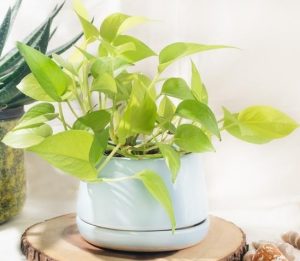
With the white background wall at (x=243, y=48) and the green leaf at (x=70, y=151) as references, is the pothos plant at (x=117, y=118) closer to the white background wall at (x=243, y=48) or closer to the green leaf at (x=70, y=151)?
the green leaf at (x=70, y=151)

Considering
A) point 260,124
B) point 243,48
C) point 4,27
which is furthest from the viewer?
point 243,48

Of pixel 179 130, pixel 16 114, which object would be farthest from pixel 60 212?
pixel 179 130

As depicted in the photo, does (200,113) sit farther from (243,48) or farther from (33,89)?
(243,48)

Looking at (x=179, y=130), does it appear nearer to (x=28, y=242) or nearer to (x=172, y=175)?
(x=172, y=175)

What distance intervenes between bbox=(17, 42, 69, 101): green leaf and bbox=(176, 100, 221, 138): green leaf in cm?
14

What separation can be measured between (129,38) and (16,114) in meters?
0.23

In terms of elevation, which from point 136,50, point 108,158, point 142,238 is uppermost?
point 136,50

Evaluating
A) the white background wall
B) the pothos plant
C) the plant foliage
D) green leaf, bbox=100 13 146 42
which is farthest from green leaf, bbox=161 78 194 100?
the white background wall

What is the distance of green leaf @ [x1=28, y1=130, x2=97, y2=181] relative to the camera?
0.67 m

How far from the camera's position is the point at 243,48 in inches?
41.6

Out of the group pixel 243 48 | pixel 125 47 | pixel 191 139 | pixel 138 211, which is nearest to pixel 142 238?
pixel 138 211

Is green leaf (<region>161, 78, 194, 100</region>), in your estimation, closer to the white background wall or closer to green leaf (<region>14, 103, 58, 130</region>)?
green leaf (<region>14, 103, 58, 130</region>)

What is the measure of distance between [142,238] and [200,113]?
0.17 metres

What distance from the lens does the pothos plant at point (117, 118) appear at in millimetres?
682
